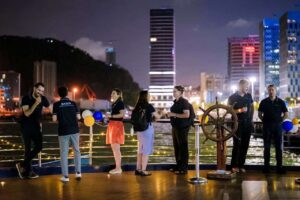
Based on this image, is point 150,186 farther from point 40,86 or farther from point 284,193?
point 40,86

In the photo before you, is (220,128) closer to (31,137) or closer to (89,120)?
(89,120)

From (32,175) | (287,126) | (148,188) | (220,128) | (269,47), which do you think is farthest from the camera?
(269,47)

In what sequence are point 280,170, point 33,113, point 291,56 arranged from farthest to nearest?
point 291,56, point 280,170, point 33,113

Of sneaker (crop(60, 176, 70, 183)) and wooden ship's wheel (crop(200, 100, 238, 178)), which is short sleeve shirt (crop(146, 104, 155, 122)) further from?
sneaker (crop(60, 176, 70, 183))

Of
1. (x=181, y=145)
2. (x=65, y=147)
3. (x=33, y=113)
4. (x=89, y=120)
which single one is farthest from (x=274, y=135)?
(x=33, y=113)

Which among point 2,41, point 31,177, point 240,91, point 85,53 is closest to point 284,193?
point 240,91

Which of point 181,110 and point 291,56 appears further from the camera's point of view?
point 291,56

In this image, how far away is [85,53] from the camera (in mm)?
132375

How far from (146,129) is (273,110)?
2.59 metres

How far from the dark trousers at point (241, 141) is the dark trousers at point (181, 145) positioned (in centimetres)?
102

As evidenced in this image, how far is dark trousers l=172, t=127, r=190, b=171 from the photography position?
9023 mm

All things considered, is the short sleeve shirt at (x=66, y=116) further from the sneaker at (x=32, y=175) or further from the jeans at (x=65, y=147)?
the sneaker at (x=32, y=175)

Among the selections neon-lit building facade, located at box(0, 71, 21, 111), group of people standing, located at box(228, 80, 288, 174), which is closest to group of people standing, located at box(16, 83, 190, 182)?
group of people standing, located at box(228, 80, 288, 174)

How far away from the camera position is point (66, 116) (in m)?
8.12
